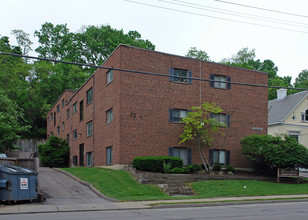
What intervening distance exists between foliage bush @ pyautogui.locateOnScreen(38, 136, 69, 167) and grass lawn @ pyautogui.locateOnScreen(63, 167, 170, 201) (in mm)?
13332

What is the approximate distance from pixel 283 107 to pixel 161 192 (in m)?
25.0

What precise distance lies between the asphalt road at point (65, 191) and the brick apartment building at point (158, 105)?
13.0 feet

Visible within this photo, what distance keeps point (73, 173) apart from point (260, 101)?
16.1 meters

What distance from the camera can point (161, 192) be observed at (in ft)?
65.3

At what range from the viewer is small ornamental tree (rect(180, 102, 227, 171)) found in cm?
2573

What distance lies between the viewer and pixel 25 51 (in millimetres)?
68938

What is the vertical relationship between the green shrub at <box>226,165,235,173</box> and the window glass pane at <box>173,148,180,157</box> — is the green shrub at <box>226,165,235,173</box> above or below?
below

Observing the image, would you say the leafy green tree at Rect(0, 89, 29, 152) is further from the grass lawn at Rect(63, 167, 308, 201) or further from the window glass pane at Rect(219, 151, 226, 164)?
the window glass pane at Rect(219, 151, 226, 164)

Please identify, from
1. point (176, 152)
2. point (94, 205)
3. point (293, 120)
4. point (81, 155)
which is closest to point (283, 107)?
point (293, 120)

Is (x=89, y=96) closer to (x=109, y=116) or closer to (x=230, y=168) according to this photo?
(x=109, y=116)

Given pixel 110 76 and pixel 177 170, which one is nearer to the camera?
pixel 177 170

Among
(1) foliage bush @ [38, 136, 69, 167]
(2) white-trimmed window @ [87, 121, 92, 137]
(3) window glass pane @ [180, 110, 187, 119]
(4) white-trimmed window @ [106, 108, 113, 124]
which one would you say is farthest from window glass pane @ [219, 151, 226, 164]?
(1) foliage bush @ [38, 136, 69, 167]

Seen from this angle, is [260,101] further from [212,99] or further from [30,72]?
[30,72]

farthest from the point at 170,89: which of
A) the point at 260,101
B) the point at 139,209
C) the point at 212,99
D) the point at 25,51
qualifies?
the point at 25,51
